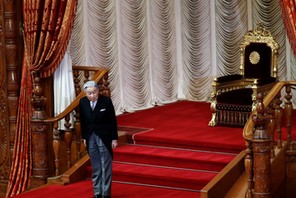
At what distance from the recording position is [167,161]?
8.75 metres

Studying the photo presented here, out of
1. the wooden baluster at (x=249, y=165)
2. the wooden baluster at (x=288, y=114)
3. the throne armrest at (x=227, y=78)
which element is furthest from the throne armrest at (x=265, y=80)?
the wooden baluster at (x=249, y=165)

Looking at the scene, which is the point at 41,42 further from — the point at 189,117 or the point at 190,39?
the point at 190,39

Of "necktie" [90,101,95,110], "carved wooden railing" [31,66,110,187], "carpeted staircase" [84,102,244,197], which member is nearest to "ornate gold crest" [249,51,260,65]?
"carpeted staircase" [84,102,244,197]

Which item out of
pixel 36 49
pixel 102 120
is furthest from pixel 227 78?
pixel 102 120

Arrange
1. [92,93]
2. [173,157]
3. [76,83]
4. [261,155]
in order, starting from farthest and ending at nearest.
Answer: [76,83] → [173,157] → [92,93] → [261,155]

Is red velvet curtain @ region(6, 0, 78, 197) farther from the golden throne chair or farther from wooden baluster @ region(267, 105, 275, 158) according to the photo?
wooden baluster @ region(267, 105, 275, 158)

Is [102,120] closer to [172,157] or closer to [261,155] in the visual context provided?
[172,157]

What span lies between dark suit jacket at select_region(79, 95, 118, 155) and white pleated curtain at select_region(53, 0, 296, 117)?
2769 mm

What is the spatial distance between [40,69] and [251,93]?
2.64 meters

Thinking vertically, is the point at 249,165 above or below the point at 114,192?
above

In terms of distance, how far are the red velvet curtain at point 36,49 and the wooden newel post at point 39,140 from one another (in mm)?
166

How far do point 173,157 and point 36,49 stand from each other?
1.89 metres

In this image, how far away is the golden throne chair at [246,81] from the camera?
980cm

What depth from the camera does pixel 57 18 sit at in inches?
348
